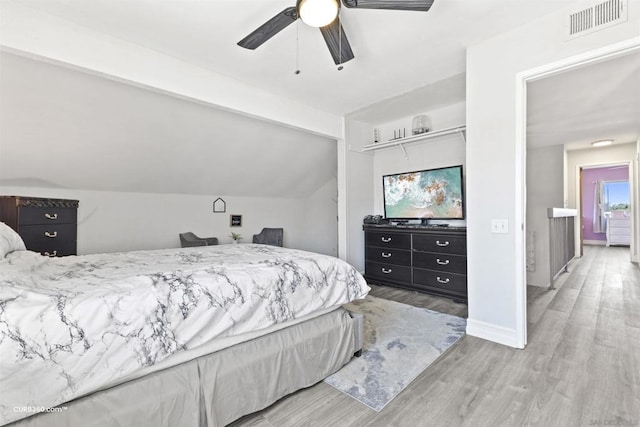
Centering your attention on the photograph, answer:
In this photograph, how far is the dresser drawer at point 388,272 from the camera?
3898 millimetres

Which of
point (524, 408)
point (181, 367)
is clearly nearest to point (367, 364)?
point (524, 408)

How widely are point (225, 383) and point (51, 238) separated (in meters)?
3.01

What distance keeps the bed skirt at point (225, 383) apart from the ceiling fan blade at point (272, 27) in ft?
6.36

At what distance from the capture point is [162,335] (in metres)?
1.31

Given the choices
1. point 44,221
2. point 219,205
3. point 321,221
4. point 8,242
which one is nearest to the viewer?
point 8,242

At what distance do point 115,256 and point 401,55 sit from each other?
302cm

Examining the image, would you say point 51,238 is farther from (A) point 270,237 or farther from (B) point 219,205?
(A) point 270,237

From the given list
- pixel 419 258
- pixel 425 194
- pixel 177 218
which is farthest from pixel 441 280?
pixel 177 218

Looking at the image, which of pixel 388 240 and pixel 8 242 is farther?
pixel 388 240

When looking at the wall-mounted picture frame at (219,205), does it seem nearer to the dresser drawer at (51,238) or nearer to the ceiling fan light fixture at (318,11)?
the dresser drawer at (51,238)

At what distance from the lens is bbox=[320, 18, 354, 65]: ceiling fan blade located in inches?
74.0

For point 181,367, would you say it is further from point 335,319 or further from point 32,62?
point 32,62

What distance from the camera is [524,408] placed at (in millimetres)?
1646

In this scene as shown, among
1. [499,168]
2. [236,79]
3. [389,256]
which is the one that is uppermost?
[236,79]
